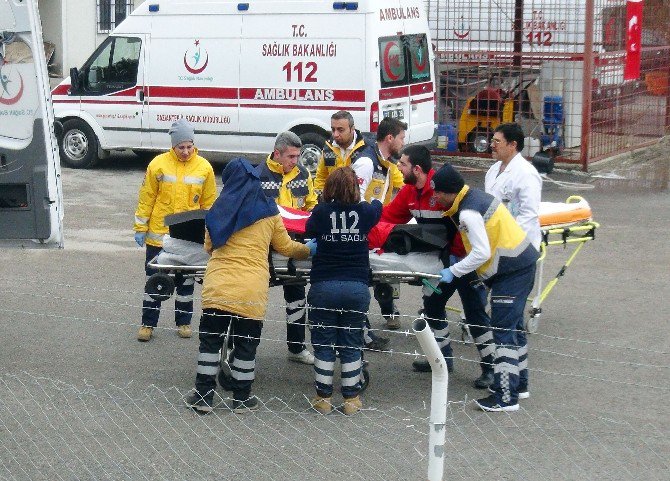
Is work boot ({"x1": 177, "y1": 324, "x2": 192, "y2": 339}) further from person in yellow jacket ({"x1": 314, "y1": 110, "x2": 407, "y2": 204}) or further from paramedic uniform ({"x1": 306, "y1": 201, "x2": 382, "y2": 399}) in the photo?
paramedic uniform ({"x1": 306, "y1": 201, "x2": 382, "y2": 399})

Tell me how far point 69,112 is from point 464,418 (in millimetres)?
11389

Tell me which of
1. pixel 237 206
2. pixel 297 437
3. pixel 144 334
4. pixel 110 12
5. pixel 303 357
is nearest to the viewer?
pixel 297 437

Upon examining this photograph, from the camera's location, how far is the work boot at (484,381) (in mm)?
7957

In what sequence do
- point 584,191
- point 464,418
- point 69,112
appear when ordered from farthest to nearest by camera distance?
point 69,112
point 584,191
point 464,418

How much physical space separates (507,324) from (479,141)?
35.7 feet

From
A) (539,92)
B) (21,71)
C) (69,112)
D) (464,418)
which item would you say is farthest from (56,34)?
(464,418)

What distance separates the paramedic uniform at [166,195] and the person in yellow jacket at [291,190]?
0.72 metres

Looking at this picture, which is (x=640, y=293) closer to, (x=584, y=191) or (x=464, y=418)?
(x=464, y=418)

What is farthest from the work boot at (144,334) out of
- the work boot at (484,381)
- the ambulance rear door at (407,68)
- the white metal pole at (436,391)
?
the ambulance rear door at (407,68)

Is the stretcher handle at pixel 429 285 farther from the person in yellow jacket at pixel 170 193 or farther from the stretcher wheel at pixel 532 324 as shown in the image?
the person in yellow jacket at pixel 170 193

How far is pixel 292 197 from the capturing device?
843cm

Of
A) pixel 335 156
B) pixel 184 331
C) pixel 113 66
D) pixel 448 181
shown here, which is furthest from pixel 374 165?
pixel 113 66

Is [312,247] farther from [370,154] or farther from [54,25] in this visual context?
[54,25]

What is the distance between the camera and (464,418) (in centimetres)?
732
